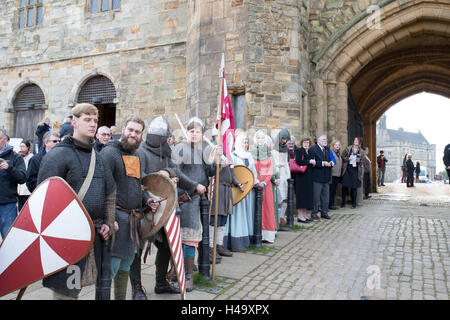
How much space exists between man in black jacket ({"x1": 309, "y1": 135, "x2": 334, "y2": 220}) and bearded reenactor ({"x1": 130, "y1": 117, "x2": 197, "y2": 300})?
476cm

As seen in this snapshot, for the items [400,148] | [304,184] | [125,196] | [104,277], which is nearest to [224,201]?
[125,196]

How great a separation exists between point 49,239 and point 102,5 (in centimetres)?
1184

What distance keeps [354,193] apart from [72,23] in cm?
1072

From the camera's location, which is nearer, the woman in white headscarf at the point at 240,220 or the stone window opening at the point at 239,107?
the woman in white headscarf at the point at 240,220

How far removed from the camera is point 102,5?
1201 centimetres

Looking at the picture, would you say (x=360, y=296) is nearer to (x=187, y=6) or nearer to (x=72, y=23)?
(x=187, y=6)

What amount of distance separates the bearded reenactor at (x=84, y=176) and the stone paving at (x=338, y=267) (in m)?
1.18

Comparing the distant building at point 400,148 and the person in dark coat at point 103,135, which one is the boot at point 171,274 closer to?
the person in dark coat at point 103,135

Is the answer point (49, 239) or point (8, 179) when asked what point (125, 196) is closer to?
point (49, 239)

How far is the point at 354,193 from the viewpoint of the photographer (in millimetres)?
9508

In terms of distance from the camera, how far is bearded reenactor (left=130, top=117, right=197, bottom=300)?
10.2ft

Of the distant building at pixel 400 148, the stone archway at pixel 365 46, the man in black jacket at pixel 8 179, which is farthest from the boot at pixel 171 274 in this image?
the distant building at pixel 400 148

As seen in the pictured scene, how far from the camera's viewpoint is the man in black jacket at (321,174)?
7559 mm
